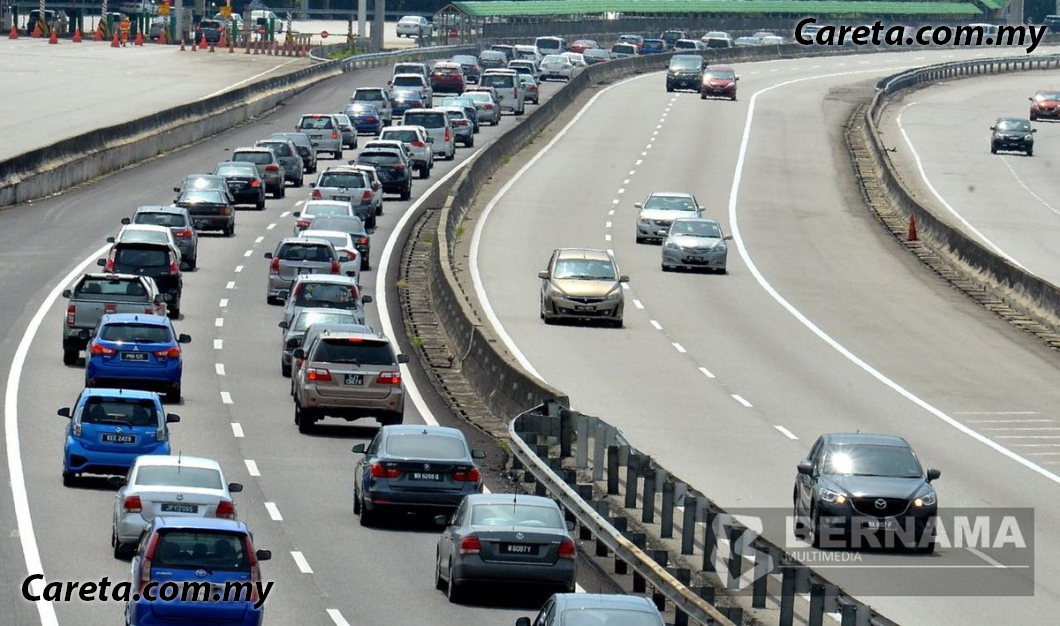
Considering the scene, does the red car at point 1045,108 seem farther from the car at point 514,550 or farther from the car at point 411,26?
the car at point 514,550

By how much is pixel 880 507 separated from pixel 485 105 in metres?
65.0

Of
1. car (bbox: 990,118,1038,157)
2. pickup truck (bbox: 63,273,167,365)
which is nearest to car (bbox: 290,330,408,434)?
pickup truck (bbox: 63,273,167,365)

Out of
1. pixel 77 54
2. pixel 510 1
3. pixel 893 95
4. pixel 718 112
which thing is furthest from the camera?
pixel 510 1

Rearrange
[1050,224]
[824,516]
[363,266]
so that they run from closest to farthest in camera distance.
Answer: [824,516] < [363,266] < [1050,224]

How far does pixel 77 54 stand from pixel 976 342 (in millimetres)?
83569

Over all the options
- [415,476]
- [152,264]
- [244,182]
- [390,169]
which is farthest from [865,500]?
[390,169]

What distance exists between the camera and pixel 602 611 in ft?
54.1

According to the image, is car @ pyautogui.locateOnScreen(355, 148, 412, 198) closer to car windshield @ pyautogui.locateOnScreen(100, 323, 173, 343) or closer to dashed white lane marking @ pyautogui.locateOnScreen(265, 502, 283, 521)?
car windshield @ pyautogui.locateOnScreen(100, 323, 173, 343)

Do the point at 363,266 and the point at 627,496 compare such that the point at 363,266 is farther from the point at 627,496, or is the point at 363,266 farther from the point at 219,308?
the point at 627,496

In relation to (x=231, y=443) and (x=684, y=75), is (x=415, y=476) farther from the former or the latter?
(x=684, y=75)

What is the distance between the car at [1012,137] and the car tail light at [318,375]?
211ft

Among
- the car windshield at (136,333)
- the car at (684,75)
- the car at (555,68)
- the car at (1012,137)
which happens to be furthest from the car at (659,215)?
the car at (555,68)

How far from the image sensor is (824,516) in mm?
25625

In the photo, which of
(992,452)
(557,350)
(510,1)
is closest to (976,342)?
(557,350)
